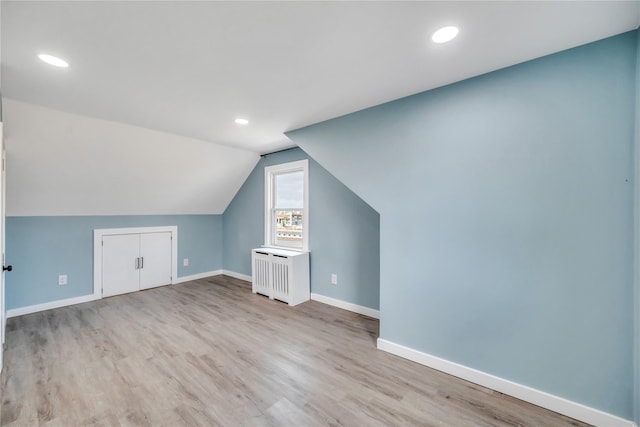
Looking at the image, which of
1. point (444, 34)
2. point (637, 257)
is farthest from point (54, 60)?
point (637, 257)

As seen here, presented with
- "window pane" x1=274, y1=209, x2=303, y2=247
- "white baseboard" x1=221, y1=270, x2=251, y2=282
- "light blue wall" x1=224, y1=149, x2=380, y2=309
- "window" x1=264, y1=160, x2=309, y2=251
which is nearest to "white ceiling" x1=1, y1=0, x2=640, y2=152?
"light blue wall" x1=224, y1=149, x2=380, y2=309

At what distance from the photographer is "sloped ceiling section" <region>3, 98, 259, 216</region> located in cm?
284

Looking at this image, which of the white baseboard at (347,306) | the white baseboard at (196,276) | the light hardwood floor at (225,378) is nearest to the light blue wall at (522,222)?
the light hardwood floor at (225,378)

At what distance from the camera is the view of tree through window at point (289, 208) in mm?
4375

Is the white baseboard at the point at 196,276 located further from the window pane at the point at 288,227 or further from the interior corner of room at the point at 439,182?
the window pane at the point at 288,227

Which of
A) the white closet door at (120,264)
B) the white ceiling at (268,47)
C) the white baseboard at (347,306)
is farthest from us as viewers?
the white closet door at (120,264)

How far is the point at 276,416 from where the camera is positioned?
1768mm

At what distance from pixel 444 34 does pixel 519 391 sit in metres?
2.44

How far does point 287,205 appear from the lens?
4562 millimetres

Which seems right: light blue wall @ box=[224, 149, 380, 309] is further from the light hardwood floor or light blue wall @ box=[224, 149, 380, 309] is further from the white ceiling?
the white ceiling

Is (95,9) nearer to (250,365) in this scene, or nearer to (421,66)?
(421,66)

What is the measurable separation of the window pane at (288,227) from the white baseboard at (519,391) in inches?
93.0

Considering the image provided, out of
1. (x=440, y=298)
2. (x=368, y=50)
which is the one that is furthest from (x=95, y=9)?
(x=440, y=298)

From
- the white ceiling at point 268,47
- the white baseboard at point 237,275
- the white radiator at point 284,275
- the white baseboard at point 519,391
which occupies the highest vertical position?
the white ceiling at point 268,47
